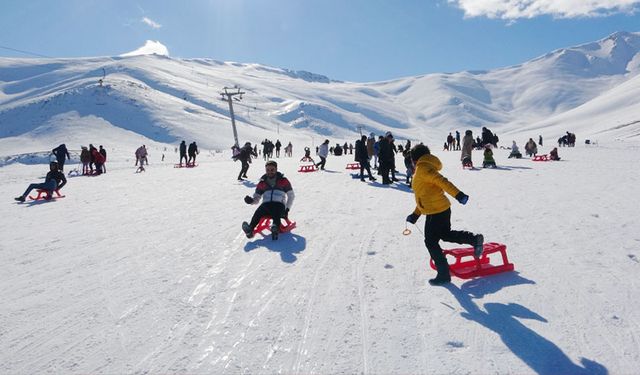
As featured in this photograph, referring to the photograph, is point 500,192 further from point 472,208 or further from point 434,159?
point 434,159

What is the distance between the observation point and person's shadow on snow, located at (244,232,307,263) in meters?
6.21

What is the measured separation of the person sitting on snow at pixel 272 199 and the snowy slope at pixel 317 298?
0.90 ft

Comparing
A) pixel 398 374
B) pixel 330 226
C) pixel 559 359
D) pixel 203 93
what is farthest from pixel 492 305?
pixel 203 93

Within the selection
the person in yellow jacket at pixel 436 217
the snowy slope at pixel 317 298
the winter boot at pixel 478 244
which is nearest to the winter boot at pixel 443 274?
the person in yellow jacket at pixel 436 217

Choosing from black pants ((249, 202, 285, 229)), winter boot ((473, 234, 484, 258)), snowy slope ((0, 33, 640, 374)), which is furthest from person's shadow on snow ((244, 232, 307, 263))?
winter boot ((473, 234, 484, 258))

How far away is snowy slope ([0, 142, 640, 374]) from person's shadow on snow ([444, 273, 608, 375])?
2 centimetres

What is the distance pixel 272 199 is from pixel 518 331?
4.57m

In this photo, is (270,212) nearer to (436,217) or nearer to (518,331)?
(436,217)

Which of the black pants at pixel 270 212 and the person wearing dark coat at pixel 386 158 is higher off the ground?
the person wearing dark coat at pixel 386 158

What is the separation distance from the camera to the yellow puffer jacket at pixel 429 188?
15.3ft

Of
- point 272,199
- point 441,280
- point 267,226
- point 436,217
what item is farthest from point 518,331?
point 267,226

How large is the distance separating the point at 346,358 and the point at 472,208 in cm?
678

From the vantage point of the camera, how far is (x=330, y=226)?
7973 millimetres

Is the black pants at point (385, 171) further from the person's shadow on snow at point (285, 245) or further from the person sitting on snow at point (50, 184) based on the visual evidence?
the person sitting on snow at point (50, 184)
